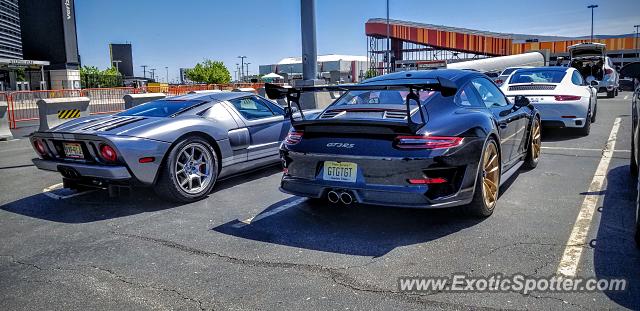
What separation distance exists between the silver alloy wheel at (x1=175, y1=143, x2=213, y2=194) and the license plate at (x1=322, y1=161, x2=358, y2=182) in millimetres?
1812

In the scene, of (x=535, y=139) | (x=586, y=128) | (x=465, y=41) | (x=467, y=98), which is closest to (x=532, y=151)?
(x=535, y=139)

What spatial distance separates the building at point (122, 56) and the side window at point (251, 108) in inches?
3925

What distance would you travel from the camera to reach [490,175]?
4359mm

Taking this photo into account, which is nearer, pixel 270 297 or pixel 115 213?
pixel 270 297

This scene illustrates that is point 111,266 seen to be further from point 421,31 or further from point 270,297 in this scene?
point 421,31

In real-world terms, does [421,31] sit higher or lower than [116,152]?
higher

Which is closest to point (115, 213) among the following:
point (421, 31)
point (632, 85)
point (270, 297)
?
point (270, 297)

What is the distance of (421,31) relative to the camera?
71000mm

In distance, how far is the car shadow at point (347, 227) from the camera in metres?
3.79

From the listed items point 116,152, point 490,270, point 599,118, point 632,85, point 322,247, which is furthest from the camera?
point 599,118

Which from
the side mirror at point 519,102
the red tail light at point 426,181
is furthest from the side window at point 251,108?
the side mirror at point 519,102

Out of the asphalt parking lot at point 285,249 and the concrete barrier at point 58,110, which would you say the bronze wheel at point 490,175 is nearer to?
the asphalt parking lot at point 285,249

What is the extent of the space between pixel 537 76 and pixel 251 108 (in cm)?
639

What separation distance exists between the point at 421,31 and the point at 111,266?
2834 inches
